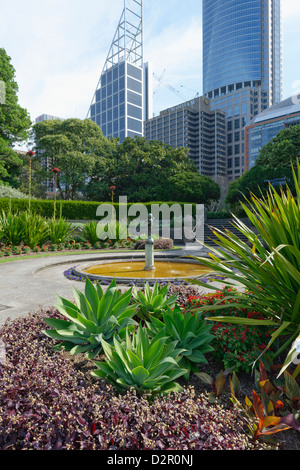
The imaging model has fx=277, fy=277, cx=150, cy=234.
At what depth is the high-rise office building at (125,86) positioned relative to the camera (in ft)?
444

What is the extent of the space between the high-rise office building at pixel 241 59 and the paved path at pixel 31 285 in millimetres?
121495

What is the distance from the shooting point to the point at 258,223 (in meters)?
2.85

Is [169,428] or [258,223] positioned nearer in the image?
[169,428]

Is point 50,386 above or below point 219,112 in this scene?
below

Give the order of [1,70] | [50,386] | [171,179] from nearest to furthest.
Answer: [50,386]
[1,70]
[171,179]

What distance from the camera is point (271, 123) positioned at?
88.2 meters

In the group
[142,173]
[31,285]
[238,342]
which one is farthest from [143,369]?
[142,173]

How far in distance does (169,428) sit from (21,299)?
4.30 m

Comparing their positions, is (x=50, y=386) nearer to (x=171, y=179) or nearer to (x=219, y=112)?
(x=171, y=179)

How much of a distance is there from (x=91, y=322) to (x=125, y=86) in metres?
149

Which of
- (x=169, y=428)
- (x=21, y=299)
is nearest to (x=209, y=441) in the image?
(x=169, y=428)

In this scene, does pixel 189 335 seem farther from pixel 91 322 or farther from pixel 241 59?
pixel 241 59

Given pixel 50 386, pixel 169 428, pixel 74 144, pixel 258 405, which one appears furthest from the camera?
pixel 74 144

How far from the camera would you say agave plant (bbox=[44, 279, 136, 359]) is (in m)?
2.48
